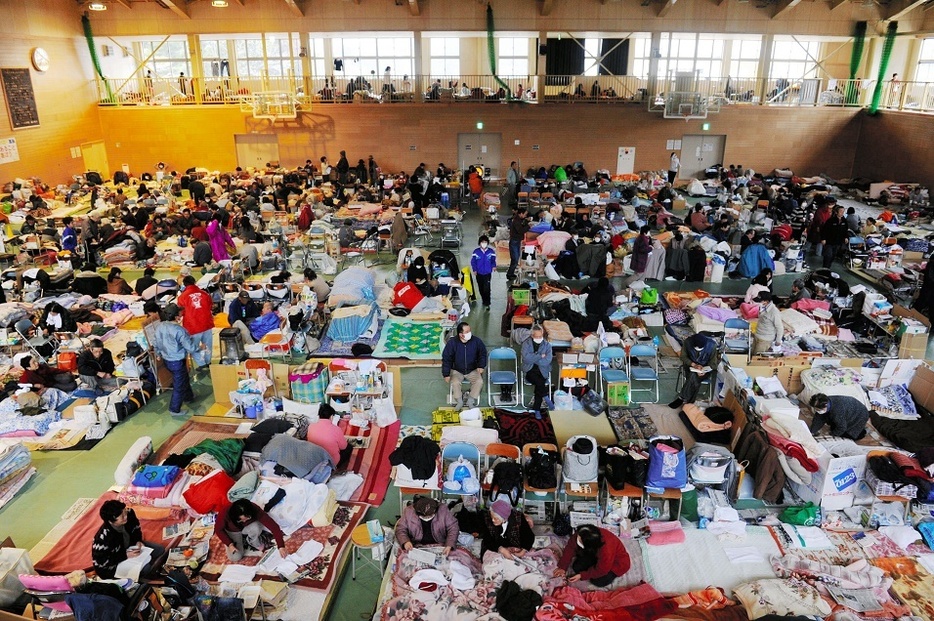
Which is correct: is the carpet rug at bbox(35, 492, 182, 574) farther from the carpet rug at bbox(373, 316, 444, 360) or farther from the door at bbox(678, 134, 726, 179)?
the door at bbox(678, 134, 726, 179)

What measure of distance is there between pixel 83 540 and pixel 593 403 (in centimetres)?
643

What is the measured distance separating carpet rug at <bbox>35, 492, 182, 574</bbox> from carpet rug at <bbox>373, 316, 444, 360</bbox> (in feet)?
14.9

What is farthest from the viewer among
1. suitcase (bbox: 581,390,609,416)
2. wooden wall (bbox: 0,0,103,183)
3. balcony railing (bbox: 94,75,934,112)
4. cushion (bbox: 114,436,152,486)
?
balcony railing (bbox: 94,75,934,112)

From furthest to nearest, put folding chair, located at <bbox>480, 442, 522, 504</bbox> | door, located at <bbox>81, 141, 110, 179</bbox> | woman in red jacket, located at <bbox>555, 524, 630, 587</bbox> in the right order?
door, located at <bbox>81, 141, 110, 179</bbox> → folding chair, located at <bbox>480, 442, 522, 504</bbox> → woman in red jacket, located at <bbox>555, 524, 630, 587</bbox>

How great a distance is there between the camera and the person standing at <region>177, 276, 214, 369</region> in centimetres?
1034

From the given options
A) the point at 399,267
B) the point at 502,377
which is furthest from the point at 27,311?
the point at 502,377

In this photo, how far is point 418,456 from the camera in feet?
24.0

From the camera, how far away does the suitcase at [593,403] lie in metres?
9.19

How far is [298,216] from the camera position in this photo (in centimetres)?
1906

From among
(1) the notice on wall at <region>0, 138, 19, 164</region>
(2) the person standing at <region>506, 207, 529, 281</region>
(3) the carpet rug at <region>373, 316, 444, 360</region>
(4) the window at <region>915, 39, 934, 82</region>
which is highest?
(4) the window at <region>915, 39, 934, 82</region>

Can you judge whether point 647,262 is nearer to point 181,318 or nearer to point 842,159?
point 181,318

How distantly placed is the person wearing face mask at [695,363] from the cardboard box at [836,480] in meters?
2.22

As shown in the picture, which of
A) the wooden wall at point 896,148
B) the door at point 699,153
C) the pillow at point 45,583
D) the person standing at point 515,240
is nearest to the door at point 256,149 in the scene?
the person standing at point 515,240

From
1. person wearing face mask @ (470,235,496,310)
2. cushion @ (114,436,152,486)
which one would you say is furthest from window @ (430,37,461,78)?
cushion @ (114,436,152,486)
